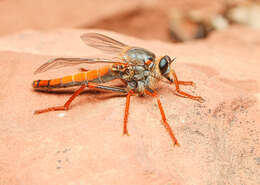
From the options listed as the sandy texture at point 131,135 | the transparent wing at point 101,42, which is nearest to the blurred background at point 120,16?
the sandy texture at point 131,135

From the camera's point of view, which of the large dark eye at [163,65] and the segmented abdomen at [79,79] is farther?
the segmented abdomen at [79,79]

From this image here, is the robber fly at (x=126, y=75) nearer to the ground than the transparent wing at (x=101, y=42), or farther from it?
nearer to the ground

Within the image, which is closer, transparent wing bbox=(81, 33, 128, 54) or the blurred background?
transparent wing bbox=(81, 33, 128, 54)

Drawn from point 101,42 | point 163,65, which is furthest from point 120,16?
point 163,65

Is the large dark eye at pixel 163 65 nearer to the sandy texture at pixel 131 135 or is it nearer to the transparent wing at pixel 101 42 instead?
the sandy texture at pixel 131 135

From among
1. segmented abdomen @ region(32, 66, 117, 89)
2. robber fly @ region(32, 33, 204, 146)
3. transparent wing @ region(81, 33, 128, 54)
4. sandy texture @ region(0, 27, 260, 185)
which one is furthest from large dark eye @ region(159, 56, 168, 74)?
transparent wing @ region(81, 33, 128, 54)

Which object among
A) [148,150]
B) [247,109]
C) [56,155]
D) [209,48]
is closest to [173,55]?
[209,48]

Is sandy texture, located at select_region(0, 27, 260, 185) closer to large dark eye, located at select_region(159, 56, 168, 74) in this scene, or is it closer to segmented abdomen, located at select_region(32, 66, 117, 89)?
segmented abdomen, located at select_region(32, 66, 117, 89)
